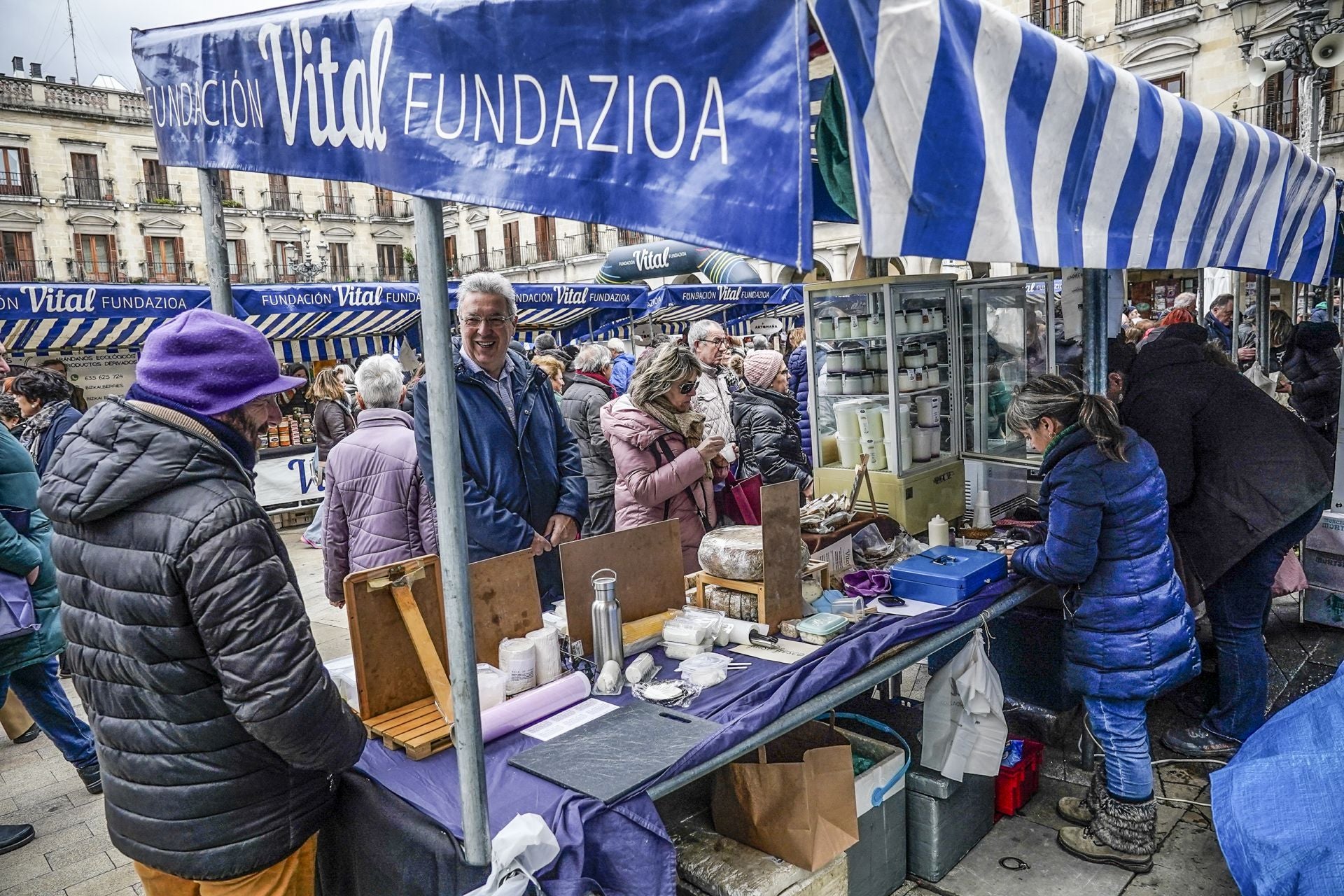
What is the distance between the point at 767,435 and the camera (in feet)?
16.9

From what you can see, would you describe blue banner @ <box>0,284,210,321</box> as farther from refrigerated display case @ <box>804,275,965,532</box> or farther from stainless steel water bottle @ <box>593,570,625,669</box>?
stainless steel water bottle @ <box>593,570,625,669</box>

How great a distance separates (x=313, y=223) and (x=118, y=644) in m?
42.3

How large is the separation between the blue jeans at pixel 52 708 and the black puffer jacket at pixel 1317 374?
Result: 842cm

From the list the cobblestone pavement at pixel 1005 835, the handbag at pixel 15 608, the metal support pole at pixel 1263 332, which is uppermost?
the metal support pole at pixel 1263 332

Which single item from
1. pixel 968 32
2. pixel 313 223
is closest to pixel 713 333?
pixel 968 32

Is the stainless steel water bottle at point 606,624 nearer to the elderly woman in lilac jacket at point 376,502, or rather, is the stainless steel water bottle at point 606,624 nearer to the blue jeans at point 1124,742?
the elderly woman in lilac jacket at point 376,502

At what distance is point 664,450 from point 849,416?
1356mm

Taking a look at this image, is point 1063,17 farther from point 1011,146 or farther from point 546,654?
point 546,654

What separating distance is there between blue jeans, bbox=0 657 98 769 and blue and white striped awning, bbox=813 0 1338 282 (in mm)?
4138

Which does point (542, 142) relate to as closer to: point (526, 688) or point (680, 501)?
point (526, 688)

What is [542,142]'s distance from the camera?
133cm

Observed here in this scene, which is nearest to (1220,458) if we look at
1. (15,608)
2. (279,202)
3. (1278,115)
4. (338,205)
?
(15,608)

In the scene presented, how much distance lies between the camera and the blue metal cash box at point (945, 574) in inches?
119

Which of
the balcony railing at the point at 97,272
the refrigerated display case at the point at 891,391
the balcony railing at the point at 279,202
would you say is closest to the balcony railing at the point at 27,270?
the balcony railing at the point at 97,272
